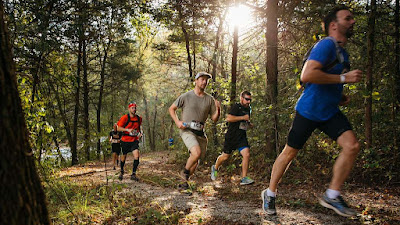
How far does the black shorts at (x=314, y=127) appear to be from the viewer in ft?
10.5

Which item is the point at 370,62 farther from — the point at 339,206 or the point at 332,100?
the point at 339,206

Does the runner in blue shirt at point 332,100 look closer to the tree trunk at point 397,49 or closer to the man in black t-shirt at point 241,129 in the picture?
the man in black t-shirt at point 241,129

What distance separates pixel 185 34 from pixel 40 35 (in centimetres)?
1125

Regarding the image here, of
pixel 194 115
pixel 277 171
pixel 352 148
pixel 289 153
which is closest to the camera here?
pixel 352 148

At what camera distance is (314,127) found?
338cm

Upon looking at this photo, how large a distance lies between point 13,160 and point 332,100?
307 centimetres

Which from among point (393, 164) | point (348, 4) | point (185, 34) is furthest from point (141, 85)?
point (393, 164)

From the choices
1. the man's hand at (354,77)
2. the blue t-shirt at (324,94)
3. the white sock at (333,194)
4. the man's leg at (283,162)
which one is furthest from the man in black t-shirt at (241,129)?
the man's hand at (354,77)

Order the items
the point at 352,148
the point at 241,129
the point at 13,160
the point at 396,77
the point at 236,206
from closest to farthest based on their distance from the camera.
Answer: the point at 13,160 < the point at 352,148 < the point at 236,206 < the point at 396,77 < the point at 241,129

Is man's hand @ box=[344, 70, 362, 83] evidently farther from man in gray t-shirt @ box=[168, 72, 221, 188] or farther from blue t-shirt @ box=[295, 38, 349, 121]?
man in gray t-shirt @ box=[168, 72, 221, 188]

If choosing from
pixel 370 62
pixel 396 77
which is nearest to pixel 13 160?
pixel 370 62

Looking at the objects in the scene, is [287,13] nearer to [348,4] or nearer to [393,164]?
[348,4]

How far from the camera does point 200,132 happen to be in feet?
20.1

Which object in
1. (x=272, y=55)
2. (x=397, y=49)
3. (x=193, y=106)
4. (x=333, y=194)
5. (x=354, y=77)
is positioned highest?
(x=272, y=55)
